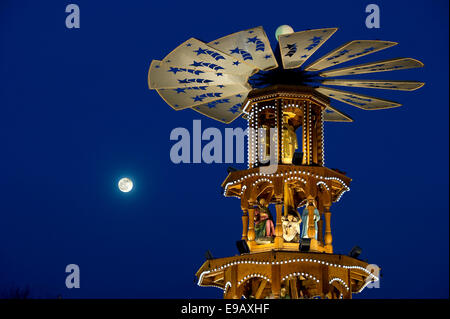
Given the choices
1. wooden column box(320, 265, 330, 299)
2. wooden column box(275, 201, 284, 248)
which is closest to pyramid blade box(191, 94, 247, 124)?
wooden column box(275, 201, 284, 248)

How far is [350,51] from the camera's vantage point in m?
35.8

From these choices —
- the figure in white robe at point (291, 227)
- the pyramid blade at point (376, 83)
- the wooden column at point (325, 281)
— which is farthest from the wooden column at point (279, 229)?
the pyramid blade at point (376, 83)

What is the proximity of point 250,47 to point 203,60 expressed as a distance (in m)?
2.23

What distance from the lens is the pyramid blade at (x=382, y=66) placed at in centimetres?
3675

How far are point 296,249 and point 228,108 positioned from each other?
733 centimetres

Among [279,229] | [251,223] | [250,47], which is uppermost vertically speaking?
[250,47]

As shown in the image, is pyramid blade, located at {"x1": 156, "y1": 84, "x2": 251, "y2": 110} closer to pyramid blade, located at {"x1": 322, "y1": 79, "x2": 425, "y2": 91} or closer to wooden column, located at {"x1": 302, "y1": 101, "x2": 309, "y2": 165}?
wooden column, located at {"x1": 302, "y1": 101, "x2": 309, "y2": 165}

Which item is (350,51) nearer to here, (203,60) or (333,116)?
(203,60)

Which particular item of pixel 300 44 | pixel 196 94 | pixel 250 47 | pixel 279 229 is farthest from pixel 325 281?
pixel 196 94

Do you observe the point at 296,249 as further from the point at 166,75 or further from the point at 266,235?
the point at 166,75

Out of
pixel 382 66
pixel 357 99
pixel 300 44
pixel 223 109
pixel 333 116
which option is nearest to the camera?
pixel 300 44

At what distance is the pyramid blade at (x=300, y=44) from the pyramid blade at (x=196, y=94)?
3.29 metres

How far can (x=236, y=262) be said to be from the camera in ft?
118
